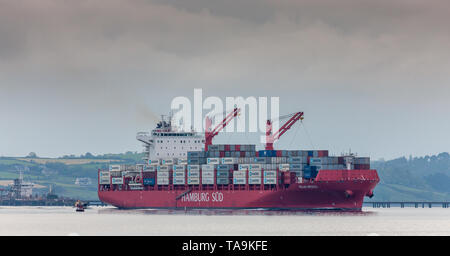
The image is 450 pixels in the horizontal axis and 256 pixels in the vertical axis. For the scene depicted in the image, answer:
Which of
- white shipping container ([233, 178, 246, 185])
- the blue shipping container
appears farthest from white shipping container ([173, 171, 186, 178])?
white shipping container ([233, 178, 246, 185])

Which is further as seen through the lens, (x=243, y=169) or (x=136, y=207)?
(x=136, y=207)

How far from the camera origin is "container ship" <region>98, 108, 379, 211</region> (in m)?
116

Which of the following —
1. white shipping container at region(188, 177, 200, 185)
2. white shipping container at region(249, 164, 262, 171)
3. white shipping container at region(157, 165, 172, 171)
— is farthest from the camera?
white shipping container at region(157, 165, 172, 171)

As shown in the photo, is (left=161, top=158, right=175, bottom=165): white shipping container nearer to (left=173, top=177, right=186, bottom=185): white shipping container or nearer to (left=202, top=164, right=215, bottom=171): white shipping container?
(left=173, top=177, right=186, bottom=185): white shipping container

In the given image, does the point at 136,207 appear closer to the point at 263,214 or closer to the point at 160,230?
the point at 263,214

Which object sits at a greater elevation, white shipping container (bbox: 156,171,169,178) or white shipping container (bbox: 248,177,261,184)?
white shipping container (bbox: 156,171,169,178)

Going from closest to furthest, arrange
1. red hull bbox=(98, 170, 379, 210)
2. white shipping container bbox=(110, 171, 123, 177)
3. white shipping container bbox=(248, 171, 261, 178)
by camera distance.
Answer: red hull bbox=(98, 170, 379, 210)
white shipping container bbox=(248, 171, 261, 178)
white shipping container bbox=(110, 171, 123, 177)

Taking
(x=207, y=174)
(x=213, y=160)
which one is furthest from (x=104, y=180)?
(x=213, y=160)

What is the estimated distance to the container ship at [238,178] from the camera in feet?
381

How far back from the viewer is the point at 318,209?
388ft

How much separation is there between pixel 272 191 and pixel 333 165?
8.61 metres
